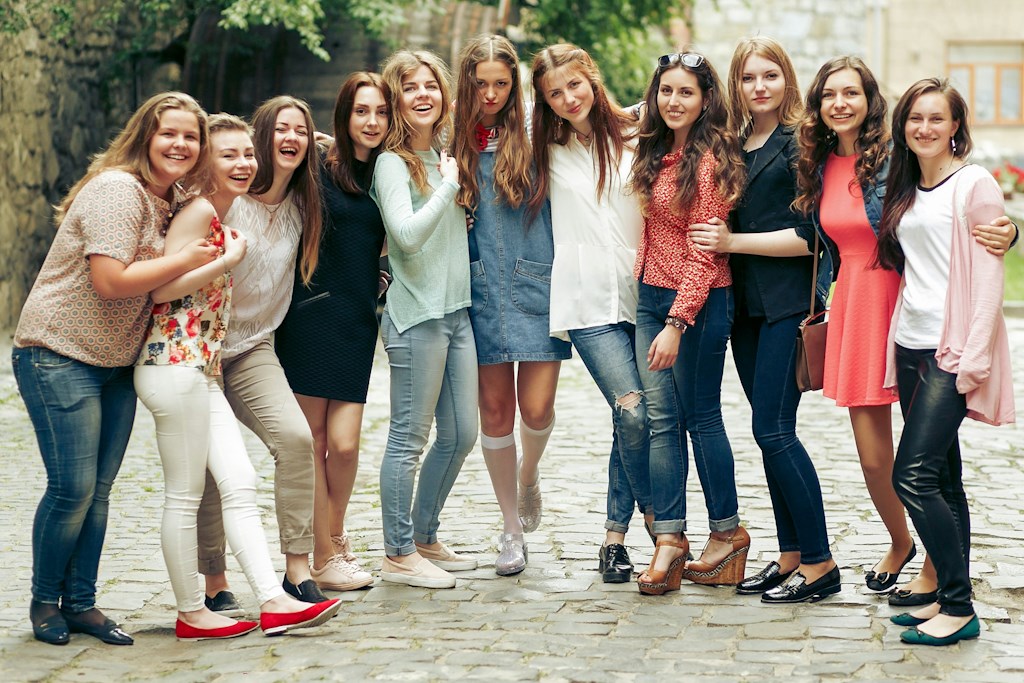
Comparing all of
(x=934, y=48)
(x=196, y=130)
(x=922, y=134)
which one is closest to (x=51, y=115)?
(x=196, y=130)

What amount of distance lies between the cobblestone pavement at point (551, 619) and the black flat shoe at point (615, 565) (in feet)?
0.19

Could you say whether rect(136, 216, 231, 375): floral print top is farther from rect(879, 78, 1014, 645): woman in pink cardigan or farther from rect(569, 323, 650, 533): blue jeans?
rect(879, 78, 1014, 645): woman in pink cardigan

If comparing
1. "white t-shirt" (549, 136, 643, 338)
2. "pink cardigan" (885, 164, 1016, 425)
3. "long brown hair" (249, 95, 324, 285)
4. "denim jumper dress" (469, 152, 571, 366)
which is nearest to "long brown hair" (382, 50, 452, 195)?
"denim jumper dress" (469, 152, 571, 366)

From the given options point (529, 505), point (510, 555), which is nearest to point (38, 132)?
point (529, 505)

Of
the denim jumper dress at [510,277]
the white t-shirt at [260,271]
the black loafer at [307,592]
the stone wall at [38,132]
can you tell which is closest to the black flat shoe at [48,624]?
the black loafer at [307,592]

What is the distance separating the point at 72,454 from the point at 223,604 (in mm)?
836

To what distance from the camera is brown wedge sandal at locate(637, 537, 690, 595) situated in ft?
16.4

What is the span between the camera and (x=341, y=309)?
16.6 ft

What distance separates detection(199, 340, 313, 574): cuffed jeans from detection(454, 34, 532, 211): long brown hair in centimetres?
96

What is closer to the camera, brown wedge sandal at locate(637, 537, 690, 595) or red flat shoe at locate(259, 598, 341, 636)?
red flat shoe at locate(259, 598, 341, 636)

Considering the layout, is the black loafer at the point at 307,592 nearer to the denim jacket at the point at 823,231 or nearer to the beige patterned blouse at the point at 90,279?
the beige patterned blouse at the point at 90,279

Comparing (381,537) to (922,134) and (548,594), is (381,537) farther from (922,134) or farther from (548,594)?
(922,134)

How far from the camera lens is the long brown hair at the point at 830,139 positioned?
4.71 meters

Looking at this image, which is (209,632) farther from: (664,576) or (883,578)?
(883,578)
